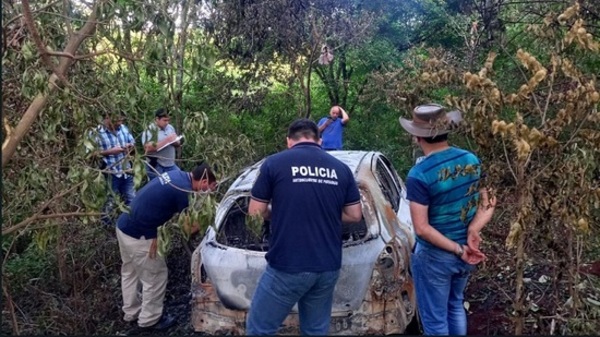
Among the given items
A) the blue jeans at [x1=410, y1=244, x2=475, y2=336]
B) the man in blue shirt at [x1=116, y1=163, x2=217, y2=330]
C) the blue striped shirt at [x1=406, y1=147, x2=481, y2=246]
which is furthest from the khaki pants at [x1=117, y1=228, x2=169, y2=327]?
the blue striped shirt at [x1=406, y1=147, x2=481, y2=246]

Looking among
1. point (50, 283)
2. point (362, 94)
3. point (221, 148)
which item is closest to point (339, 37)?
point (362, 94)

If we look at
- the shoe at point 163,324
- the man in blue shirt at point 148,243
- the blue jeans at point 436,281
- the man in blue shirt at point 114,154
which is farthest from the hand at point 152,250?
the blue jeans at point 436,281

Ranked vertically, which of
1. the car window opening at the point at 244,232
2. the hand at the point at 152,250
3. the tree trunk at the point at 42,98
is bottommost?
the hand at the point at 152,250

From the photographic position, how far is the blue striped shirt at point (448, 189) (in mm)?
3699

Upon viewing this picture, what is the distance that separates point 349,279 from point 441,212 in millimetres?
956

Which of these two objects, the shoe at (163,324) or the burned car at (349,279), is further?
the shoe at (163,324)

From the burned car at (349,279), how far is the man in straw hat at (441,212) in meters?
0.54

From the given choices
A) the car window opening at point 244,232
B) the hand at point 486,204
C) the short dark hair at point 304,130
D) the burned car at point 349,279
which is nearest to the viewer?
the hand at point 486,204

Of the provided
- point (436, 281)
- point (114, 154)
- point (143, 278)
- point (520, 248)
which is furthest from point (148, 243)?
point (520, 248)

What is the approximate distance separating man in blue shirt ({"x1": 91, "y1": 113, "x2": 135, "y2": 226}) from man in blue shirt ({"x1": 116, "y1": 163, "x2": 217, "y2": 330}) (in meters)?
0.23

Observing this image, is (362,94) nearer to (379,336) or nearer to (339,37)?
A: (339,37)

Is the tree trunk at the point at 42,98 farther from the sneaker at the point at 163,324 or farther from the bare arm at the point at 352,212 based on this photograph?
the sneaker at the point at 163,324

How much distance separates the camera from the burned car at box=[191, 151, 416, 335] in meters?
4.44

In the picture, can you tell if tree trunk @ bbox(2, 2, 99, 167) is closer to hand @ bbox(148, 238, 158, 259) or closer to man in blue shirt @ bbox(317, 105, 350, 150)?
hand @ bbox(148, 238, 158, 259)
